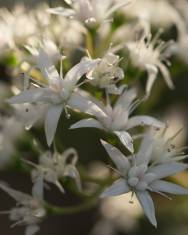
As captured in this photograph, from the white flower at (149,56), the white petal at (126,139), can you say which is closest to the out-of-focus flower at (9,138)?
the white flower at (149,56)

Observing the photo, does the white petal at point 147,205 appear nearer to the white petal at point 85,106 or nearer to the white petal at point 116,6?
the white petal at point 85,106

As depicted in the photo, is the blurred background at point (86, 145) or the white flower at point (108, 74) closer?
the white flower at point (108, 74)

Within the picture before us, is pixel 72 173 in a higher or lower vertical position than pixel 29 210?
higher

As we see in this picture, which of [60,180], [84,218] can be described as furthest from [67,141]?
[60,180]

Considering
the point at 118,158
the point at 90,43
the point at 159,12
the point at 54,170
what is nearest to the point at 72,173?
the point at 54,170

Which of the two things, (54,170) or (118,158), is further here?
(54,170)

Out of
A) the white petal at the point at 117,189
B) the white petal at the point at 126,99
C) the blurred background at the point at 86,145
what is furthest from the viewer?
the blurred background at the point at 86,145

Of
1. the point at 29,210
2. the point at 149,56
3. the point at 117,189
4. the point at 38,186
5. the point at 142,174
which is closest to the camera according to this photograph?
the point at 117,189

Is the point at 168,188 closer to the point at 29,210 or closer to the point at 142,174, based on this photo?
the point at 142,174
